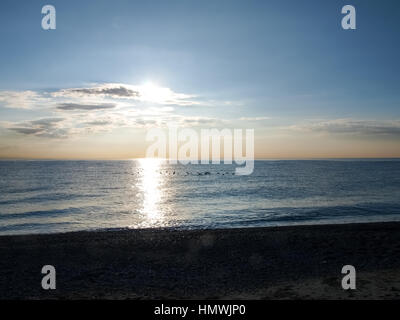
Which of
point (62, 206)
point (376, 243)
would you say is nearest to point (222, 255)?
point (376, 243)

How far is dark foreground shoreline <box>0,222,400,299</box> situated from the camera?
12.1 metres

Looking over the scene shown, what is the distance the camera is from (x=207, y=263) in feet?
52.0

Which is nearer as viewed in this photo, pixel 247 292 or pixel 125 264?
pixel 247 292

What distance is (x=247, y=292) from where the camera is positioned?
11.9 m

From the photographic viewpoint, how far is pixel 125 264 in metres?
16.1

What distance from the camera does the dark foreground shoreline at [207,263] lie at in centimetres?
1209
